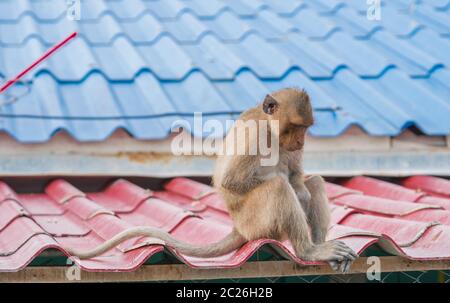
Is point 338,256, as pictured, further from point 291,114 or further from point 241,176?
point 291,114

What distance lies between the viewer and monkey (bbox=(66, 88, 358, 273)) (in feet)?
11.3

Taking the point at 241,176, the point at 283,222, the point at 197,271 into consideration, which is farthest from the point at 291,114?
the point at 197,271

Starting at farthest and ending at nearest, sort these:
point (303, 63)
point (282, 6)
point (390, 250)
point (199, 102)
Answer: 1. point (282, 6)
2. point (303, 63)
3. point (199, 102)
4. point (390, 250)

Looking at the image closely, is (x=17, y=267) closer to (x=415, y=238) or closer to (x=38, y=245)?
(x=38, y=245)

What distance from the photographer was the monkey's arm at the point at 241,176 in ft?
12.2

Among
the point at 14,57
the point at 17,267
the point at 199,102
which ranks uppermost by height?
the point at 14,57

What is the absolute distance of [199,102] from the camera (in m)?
5.39

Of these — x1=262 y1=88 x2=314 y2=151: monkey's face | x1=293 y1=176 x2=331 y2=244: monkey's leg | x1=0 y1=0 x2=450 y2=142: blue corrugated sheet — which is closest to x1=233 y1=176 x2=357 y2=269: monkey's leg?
x1=293 y1=176 x2=331 y2=244: monkey's leg

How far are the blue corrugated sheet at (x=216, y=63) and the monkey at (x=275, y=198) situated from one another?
1292 mm

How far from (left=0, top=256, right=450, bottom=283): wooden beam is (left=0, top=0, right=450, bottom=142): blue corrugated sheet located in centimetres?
181

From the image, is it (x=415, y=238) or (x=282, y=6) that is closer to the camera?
(x=415, y=238)

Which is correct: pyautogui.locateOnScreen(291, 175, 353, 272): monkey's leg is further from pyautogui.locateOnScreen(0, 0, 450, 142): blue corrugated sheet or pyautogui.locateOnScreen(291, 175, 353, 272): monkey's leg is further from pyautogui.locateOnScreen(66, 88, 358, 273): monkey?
pyautogui.locateOnScreen(0, 0, 450, 142): blue corrugated sheet
